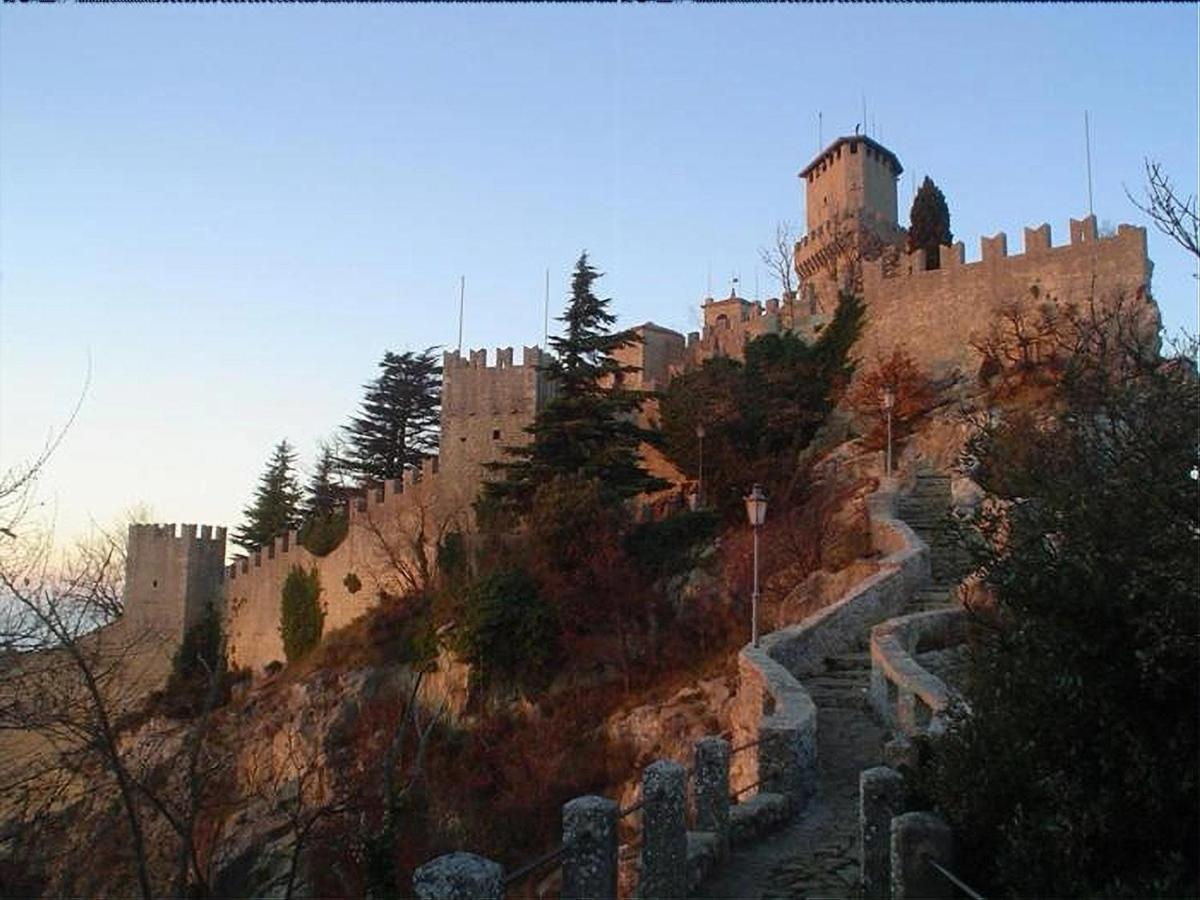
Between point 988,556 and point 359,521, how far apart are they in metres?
27.8

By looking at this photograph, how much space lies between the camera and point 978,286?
89.5 ft

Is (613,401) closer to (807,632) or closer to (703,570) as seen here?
(703,570)

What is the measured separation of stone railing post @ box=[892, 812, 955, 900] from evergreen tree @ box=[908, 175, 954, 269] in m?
31.4

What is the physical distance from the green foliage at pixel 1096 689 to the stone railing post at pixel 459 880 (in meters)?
2.78

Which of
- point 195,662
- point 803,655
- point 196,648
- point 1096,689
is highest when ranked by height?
point 1096,689

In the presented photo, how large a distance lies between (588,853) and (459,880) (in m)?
1.57

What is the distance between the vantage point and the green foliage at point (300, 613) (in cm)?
3197

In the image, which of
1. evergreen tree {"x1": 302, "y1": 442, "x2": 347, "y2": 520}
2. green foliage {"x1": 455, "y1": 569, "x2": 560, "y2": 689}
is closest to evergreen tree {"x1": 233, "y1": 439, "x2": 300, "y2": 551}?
evergreen tree {"x1": 302, "y1": 442, "x2": 347, "y2": 520}

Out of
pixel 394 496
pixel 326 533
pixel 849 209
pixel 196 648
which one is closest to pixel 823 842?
pixel 394 496

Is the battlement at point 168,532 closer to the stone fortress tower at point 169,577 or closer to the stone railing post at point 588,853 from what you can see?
the stone fortress tower at point 169,577

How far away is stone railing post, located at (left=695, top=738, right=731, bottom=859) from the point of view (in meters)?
7.57

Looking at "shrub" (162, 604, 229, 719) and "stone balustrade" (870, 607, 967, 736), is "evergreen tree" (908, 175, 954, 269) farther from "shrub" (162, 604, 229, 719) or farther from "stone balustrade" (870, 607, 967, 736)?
"shrub" (162, 604, 229, 719)

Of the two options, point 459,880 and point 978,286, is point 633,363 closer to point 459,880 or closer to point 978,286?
point 978,286

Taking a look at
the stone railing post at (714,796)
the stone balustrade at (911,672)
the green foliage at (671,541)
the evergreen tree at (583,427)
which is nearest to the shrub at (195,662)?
the evergreen tree at (583,427)
